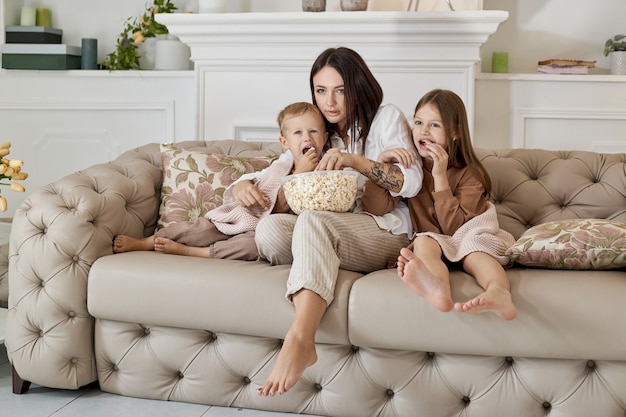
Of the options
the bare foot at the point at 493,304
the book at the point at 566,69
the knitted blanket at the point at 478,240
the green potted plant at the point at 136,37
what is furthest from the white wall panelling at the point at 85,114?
the bare foot at the point at 493,304

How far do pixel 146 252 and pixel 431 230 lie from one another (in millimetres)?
820

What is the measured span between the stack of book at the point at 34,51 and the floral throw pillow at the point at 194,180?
1554 mm

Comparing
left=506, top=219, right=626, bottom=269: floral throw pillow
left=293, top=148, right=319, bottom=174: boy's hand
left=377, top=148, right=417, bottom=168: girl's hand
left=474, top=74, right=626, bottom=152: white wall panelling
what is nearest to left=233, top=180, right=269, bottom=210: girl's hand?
left=293, top=148, right=319, bottom=174: boy's hand

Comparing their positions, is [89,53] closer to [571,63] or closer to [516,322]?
[571,63]

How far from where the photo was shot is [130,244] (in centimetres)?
235

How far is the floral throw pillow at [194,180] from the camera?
101 inches

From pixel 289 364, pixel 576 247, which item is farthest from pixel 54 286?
pixel 576 247

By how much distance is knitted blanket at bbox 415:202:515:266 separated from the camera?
2.12 metres

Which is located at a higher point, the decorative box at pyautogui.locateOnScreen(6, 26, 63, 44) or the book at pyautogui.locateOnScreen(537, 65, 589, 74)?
the decorative box at pyautogui.locateOnScreen(6, 26, 63, 44)

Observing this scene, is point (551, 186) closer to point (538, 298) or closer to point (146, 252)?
point (538, 298)

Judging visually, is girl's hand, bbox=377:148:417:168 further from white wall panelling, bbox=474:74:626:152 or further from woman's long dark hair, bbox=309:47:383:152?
white wall panelling, bbox=474:74:626:152

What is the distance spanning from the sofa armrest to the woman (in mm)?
465

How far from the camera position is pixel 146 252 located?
7.59ft

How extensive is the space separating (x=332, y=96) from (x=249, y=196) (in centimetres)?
40
